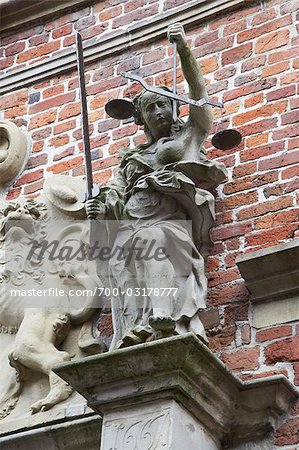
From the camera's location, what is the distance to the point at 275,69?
18.8 ft

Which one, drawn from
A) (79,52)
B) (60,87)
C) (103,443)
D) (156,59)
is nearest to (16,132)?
(60,87)

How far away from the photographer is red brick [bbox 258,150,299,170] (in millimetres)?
5344

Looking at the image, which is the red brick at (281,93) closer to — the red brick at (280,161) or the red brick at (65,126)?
the red brick at (280,161)

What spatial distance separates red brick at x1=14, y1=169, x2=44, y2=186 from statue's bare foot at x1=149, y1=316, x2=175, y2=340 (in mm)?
1815

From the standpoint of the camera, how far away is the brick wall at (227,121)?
4.97 meters

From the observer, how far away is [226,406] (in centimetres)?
458

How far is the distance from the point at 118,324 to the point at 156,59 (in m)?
1.85

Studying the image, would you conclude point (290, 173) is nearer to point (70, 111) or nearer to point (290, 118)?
point (290, 118)

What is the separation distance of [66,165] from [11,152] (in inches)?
13.7

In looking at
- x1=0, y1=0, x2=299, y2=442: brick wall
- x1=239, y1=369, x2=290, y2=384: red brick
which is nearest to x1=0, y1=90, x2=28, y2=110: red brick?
x1=0, y1=0, x2=299, y2=442: brick wall

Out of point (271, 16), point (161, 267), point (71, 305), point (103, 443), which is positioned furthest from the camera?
point (271, 16)

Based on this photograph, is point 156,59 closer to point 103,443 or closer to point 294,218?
point 294,218

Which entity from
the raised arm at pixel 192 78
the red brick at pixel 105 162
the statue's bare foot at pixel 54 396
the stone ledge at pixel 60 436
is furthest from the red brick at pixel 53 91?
the stone ledge at pixel 60 436

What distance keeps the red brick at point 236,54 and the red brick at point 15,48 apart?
4.86ft
